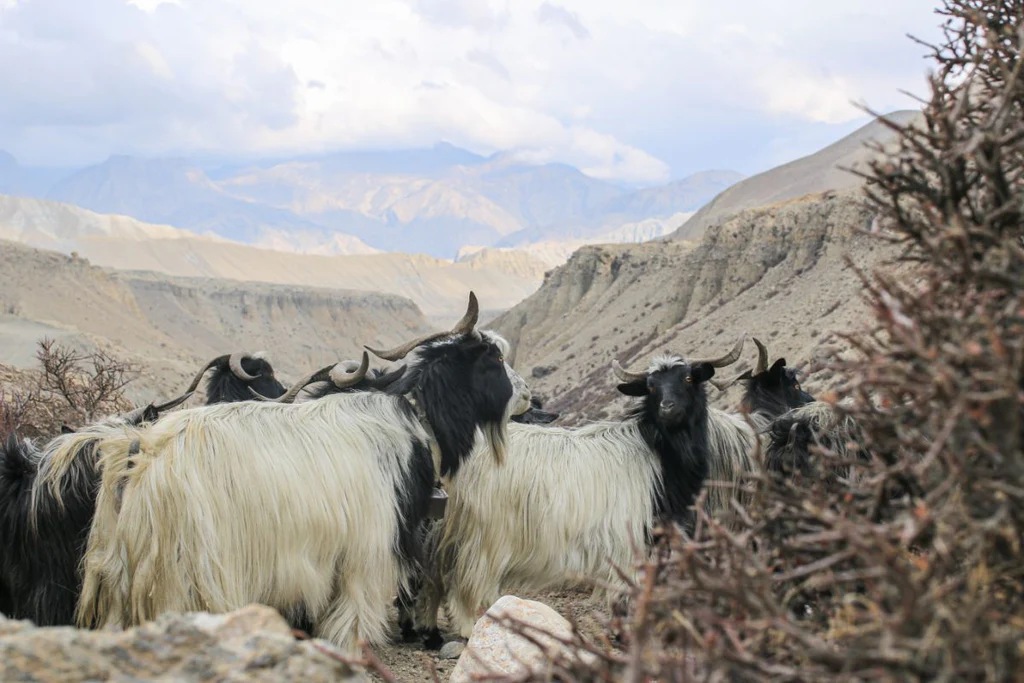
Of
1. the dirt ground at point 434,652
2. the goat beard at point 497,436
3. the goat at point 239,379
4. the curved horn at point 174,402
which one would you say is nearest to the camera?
the dirt ground at point 434,652

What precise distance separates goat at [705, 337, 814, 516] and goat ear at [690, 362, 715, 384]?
343 millimetres

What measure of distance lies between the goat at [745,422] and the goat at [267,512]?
234cm

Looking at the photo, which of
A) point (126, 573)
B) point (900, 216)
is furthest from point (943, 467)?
point (126, 573)

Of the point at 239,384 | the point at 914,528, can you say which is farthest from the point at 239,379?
the point at 914,528

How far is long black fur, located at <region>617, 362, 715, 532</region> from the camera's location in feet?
22.6

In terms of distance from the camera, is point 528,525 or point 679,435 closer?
point 528,525

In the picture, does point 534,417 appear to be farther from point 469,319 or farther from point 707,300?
point 707,300

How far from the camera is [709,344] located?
28.0 metres

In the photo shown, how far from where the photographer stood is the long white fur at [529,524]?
6512 millimetres

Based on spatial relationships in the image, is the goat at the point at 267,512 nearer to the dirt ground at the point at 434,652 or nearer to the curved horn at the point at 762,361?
the dirt ground at the point at 434,652

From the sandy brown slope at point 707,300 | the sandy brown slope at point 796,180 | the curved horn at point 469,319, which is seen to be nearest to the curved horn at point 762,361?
the curved horn at point 469,319

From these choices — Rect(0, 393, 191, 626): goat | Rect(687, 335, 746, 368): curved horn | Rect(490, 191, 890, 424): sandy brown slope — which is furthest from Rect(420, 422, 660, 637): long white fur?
Rect(490, 191, 890, 424): sandy brown slope

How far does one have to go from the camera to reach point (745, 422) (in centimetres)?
688

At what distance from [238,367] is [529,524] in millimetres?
3016
